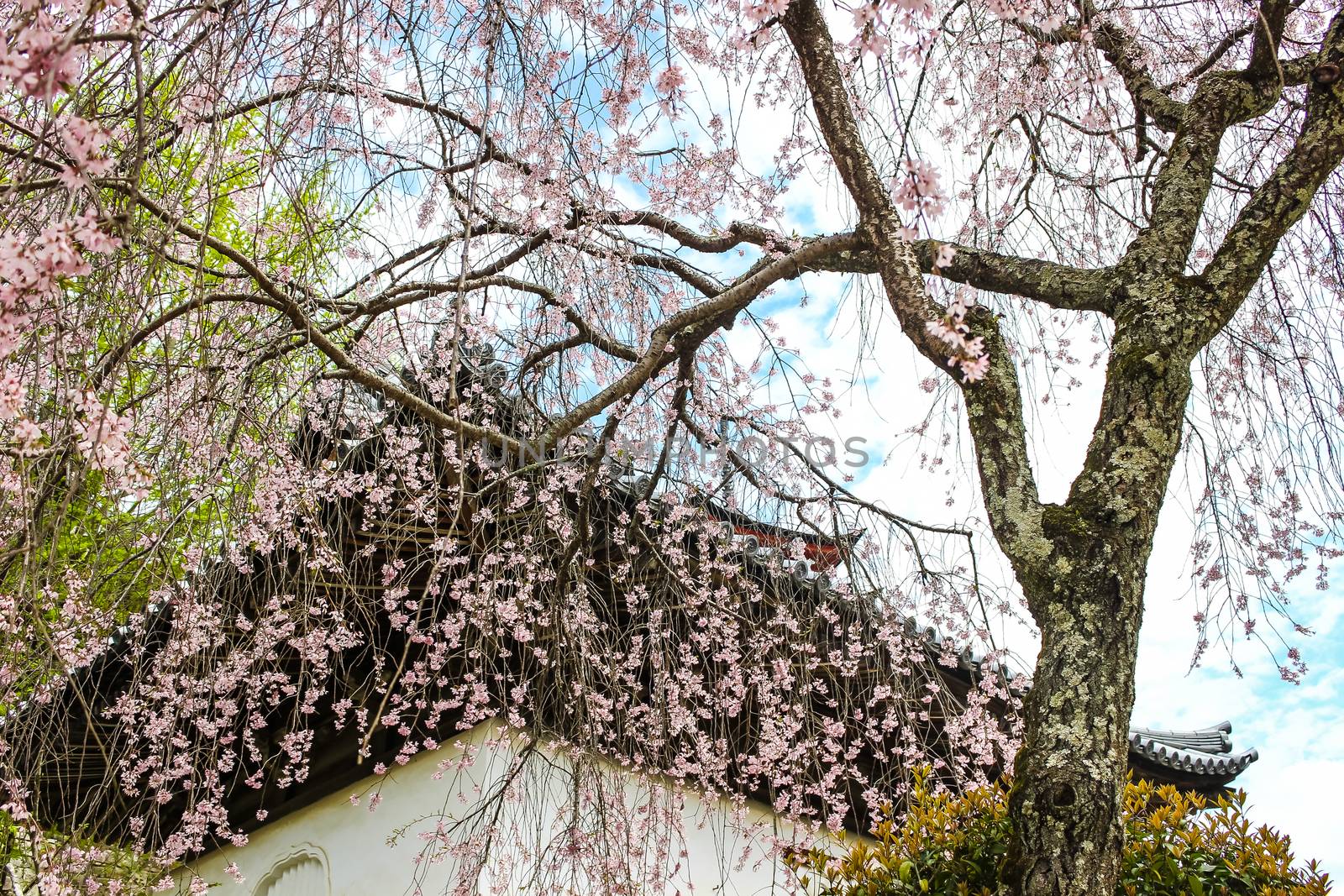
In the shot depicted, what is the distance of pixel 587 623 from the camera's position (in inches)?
154

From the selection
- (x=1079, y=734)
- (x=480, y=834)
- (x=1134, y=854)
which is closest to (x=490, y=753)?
(x=480, y=834)

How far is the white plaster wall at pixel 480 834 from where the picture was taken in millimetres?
4211

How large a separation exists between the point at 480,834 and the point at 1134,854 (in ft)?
7.57

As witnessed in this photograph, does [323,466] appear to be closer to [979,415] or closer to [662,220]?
[662,220]

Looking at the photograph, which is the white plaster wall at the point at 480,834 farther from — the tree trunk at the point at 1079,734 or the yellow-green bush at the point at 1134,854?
the tree trunk at the point at 1079,734

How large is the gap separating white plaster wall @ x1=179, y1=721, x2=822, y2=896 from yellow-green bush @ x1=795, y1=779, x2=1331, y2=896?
841 millimetres

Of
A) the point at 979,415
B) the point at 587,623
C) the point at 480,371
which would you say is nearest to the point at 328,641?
the point at 587,623

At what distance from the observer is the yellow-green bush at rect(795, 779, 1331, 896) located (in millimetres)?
2824

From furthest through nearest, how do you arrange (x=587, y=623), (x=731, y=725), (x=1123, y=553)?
1. (x=731, y=725)
2. (x=587, y=623)
3. (x=1123, y=553)

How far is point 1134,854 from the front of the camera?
295 centimetres

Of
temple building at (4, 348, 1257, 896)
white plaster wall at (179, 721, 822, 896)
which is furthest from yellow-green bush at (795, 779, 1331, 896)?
white plaster wall at (179, 721, 822, 896)

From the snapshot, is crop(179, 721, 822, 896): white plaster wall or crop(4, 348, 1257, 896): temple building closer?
crop(4, 348, 1257, 896): temple building

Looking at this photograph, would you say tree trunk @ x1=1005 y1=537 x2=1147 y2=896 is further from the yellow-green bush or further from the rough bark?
the yellow-green bush

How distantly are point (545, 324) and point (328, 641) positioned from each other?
152 cm
